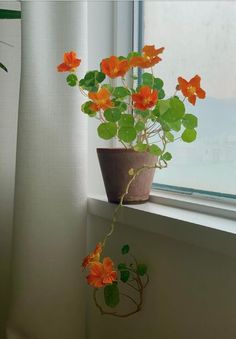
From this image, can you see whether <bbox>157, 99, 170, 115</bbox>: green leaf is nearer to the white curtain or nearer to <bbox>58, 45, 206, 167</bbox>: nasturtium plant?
<bbox>58, 45, 206, 167</bbox>: nasturtium plant

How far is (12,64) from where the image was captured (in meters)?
→ 1.19

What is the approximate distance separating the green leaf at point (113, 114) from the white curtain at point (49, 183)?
0.14 metres

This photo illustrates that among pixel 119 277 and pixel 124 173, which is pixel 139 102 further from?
pixel 119 277

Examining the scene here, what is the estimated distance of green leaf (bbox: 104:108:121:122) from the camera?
→ 95 centimetres

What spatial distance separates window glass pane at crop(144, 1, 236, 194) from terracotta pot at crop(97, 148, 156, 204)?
133 millimetres

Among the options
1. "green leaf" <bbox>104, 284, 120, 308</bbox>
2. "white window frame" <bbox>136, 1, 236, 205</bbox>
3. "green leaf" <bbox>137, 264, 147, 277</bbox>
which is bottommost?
"green leaf" <bbox>104, 284, 120, 308</bbox>

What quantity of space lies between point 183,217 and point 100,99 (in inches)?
12.8

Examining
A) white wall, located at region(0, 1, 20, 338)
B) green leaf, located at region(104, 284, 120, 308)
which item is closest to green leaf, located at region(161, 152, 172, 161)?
green leaf, located at region(104, 284, 120, 308)

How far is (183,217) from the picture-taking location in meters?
0.90

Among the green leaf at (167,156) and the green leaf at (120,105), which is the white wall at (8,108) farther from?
the green leaf at (167,156)

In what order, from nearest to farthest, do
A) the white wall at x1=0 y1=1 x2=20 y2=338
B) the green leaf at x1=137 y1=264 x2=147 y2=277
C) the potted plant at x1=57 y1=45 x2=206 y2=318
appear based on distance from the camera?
the potted plant at x1=57 y1=45 x2=206 y2=318, the green leaf at x1=137 y1=264 x2=147 y2=277, the white wall at x1=0 y1=1 x2=20 y2=338

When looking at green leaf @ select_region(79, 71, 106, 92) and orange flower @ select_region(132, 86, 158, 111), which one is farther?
green leaf @ select_region(79, 71, 106, 92)

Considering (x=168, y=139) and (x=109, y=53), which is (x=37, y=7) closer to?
(x=109, y=53)

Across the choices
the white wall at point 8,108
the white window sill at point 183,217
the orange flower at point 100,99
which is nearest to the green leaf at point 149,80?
the orange flower at point 100,99
